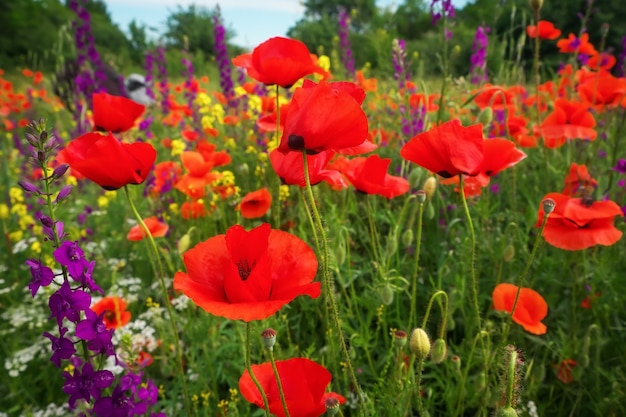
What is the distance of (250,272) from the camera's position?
2.49ft

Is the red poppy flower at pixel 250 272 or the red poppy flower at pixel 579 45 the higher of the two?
the red poppy flower at pixel 579 45

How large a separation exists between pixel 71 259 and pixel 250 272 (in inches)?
14.7

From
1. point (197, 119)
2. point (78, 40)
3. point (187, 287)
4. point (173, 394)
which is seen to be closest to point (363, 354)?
point (173, 394)

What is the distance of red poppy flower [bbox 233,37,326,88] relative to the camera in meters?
1.19

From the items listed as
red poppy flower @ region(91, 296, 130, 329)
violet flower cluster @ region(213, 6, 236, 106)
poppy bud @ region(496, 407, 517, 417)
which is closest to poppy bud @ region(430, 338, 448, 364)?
poppy bud @ region(496, 407, 517, 417)

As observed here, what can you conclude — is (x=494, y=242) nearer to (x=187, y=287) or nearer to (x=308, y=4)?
(x=187, y=287)

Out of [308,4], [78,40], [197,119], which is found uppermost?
[308,4]

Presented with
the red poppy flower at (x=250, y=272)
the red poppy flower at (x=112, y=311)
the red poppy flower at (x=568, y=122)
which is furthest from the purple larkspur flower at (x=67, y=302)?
the red poppy flower at (x=568, y=122)

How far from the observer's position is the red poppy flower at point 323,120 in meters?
0.74

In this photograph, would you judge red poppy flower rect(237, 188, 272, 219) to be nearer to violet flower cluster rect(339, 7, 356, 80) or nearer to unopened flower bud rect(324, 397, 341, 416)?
unopened flower bud rect(324, 397, 341, 416)

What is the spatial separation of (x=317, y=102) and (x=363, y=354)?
122cm

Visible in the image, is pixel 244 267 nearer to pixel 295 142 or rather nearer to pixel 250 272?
pixel 250 272

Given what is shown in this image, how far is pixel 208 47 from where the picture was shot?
21.0 meters

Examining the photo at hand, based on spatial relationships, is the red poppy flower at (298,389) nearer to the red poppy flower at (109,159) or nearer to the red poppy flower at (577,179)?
the red poppy flower at (109,159)
